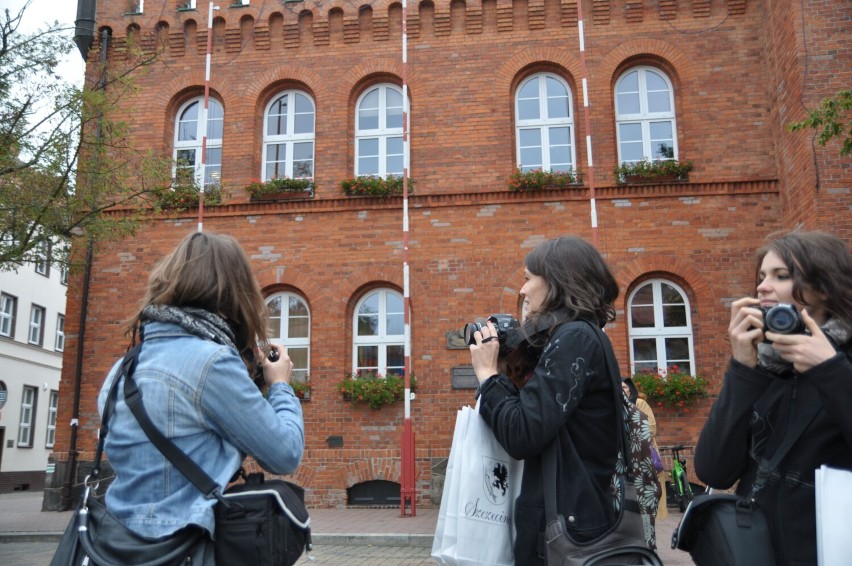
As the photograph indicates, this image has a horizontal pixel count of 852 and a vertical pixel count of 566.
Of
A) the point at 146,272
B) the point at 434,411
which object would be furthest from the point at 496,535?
the point at 146,272

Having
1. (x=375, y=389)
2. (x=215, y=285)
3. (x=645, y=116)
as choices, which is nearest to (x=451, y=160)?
(x=645, y=116)

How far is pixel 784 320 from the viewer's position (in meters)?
2.09

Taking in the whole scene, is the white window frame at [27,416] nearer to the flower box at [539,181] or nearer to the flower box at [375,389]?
the flower box at [375,389]

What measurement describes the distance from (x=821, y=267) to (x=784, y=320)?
370 millimetres

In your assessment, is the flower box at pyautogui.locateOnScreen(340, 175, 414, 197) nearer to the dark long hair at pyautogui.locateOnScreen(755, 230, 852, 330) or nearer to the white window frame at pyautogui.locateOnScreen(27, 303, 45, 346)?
the dark long hair at pyautogui.locateOnScreen(755, 230, 852, 330)

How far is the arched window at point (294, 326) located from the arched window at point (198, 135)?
280 cm

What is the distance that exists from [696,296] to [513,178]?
391cm

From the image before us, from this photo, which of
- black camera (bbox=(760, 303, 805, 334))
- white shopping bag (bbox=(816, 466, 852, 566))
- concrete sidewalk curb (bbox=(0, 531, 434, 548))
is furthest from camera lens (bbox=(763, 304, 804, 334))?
concrete sidewalk curb (bbox=(0, 531, 434, 548))

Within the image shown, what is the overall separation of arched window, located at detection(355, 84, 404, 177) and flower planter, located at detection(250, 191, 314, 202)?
1116mm

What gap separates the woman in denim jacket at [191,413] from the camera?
2.14m

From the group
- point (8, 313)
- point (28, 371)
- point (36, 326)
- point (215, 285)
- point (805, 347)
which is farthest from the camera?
point (36, 326)

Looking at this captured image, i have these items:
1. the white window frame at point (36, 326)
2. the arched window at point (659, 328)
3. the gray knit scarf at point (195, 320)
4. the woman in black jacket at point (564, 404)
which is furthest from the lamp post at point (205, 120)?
the white window frame at point (36, 326)

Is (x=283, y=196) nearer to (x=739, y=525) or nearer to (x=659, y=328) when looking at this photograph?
(x=659, y=328)

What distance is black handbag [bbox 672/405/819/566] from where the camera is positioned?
205 cm
